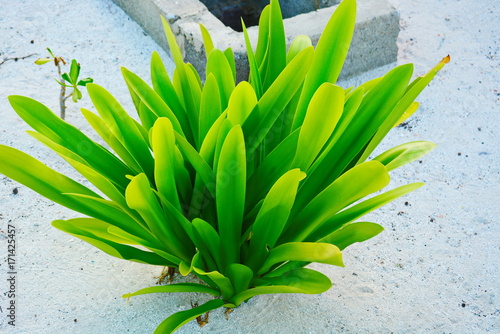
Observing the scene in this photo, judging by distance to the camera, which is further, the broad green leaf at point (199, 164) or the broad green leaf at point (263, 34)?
the broad green leaf at point (263, 34)

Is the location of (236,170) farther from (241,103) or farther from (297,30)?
(297,30)

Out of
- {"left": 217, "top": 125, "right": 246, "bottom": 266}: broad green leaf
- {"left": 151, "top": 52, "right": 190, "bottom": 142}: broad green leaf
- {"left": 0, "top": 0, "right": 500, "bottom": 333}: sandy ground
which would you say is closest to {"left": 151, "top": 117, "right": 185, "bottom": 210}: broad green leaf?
{"left": 217, "top": 125, "right": 246, "bottom": 266}: broad green leaf

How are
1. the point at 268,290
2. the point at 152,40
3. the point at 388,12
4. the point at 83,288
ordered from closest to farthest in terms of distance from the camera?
the point at 268,290 < the point at 83,288 < the point at 388,12 < the point at 152,40

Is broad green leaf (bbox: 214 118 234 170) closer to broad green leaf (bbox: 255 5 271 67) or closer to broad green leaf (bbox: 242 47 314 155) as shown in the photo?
broad green leaf (bbox: 242 47 314 155)

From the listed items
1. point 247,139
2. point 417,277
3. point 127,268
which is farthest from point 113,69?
point 417,277

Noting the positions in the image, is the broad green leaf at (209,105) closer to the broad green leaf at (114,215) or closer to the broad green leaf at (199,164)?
the broad green leaf at (199,164)

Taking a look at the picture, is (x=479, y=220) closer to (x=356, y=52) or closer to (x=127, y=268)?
(x=356, y=52)

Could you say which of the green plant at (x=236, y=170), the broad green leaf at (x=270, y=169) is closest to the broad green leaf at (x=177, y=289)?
the green plant at (x=236, y=170)
